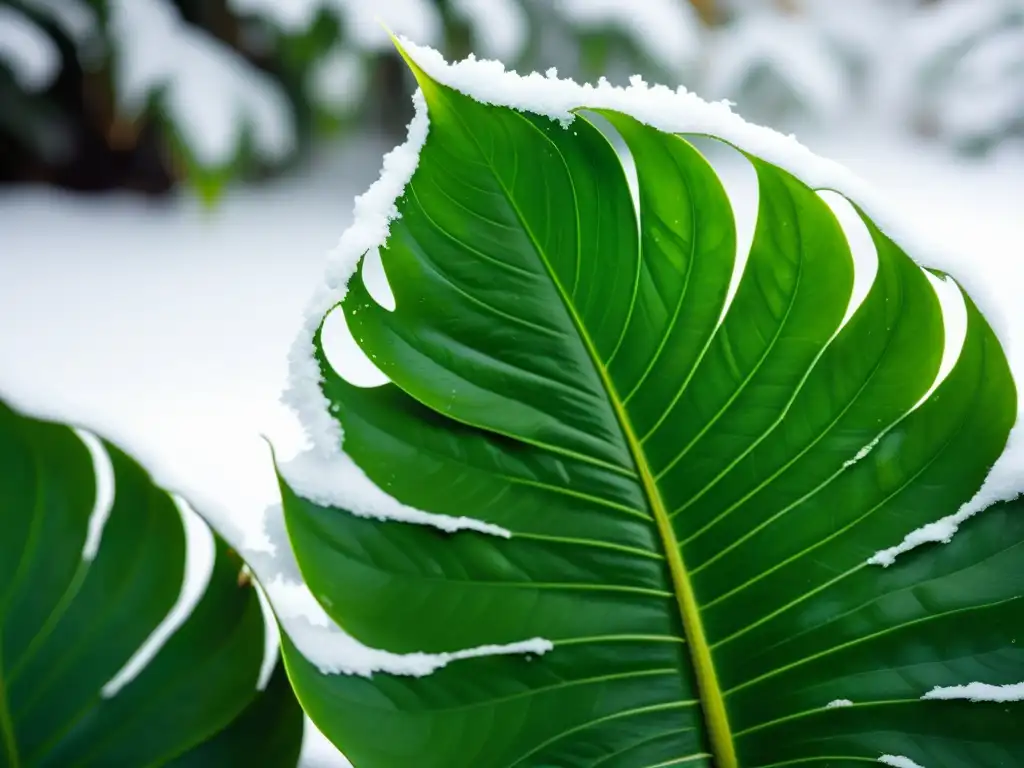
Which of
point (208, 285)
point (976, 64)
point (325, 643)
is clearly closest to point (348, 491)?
point (325, 643)

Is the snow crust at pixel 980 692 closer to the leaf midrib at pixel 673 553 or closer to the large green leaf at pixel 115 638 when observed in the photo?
the leaf midrib at pixel 673 553

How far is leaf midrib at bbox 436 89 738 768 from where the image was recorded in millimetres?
264

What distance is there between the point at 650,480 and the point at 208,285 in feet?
3.83

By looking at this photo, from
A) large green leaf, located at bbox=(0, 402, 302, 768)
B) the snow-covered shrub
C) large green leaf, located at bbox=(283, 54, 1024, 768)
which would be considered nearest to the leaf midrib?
large green leaf, located at bbox=(283, 54, 1024, 768)

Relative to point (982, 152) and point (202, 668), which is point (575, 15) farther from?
point (202, 668)

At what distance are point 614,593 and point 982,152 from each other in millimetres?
1743

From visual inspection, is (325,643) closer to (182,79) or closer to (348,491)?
(348,491)

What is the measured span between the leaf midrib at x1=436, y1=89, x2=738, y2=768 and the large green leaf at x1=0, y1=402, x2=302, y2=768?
162mm

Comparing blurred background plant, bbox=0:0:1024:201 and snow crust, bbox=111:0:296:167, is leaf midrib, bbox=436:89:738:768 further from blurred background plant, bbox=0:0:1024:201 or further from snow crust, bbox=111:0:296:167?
snow crust, bbox=111:0:296:167

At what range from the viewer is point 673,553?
0.29m

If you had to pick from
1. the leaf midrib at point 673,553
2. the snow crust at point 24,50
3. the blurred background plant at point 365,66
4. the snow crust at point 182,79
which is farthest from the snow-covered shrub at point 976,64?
the leaf midrib at point 673,553

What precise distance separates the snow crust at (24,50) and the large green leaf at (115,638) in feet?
3.53

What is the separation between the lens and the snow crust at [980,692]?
11.4 inches

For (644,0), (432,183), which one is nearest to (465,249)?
(432,183)
